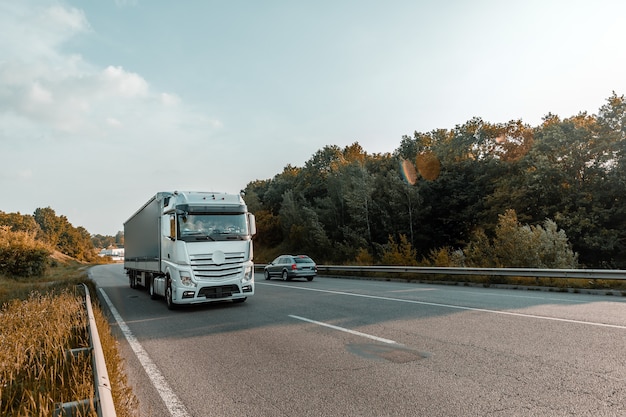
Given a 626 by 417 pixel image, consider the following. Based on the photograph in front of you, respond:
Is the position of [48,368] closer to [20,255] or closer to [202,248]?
[202,248]

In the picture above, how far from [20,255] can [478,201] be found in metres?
41.1

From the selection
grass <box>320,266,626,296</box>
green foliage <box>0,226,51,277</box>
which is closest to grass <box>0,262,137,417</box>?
grass <box>320,266,626,296</box>

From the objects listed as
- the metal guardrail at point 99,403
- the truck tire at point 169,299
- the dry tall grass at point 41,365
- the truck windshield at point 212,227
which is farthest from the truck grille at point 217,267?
the metal guardrail at point 99,403

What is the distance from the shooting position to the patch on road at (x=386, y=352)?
564 cm

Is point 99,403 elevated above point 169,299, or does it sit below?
above

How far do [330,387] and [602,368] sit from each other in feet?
10.9

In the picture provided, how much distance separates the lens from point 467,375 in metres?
4.80

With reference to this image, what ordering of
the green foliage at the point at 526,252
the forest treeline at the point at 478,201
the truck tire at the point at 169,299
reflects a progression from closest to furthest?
the truck tire at the point at 169,299
the green foliage at the point at 526,252
the forest treeline at the point at 478,201

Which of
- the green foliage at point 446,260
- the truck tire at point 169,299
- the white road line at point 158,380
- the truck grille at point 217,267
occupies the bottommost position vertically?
the white road line at point 158,380

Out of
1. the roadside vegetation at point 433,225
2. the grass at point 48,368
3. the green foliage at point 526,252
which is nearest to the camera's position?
the grass at point 48,368

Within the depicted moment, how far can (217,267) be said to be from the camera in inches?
443

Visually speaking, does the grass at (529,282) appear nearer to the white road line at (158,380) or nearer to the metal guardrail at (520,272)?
the metal guardrail at (520,272)

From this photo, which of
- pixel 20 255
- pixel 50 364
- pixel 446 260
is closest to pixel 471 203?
pixel 446 260

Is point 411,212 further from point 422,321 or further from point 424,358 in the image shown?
point 424,358
